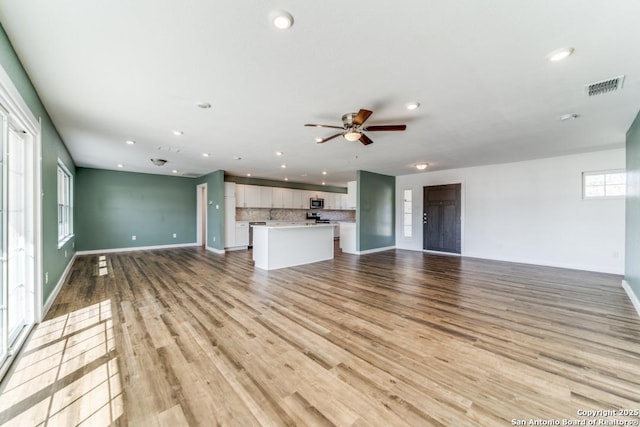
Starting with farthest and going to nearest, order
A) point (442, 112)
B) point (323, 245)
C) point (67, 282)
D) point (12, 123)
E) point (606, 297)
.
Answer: point (323, 245) → point (67, 282) → point (606, 297) → point (442, 112) → point (12, 123)

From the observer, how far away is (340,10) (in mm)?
1607

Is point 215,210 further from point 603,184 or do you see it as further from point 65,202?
point 603,184

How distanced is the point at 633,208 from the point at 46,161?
26.9 ft

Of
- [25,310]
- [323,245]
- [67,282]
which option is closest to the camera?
[25,310]

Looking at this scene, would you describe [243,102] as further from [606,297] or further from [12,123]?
[606,297]

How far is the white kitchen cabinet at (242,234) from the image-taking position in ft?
28.4

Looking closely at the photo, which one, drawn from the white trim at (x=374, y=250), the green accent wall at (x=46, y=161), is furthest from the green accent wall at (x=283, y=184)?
the green accent wall at (x=46, y=161)

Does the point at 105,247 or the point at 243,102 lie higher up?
the point at 243,102

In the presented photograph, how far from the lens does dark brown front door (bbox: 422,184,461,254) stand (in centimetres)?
737

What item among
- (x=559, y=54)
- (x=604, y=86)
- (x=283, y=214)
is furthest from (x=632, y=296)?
(x=283, y=214)

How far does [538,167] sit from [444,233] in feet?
9.01

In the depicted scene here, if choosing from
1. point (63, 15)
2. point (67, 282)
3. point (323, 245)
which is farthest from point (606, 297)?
point (67, 282)

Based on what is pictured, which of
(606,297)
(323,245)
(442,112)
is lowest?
(606,297)

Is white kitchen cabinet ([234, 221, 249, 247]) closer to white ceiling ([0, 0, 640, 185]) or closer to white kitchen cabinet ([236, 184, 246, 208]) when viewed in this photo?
white kitchen cabinet ([236, 184, 246, 208])
